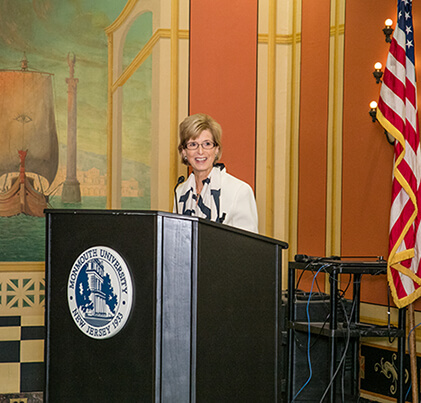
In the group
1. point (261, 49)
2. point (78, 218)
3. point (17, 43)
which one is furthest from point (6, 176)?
point (78, 218)

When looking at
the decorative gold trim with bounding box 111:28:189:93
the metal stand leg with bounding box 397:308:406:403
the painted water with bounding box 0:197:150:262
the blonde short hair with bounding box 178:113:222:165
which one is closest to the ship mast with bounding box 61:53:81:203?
the painted water with bounding box 0:197:150:262

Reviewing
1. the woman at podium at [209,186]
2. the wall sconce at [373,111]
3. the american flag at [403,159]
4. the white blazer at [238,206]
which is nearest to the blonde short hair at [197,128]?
the woman at podium at [209,186]

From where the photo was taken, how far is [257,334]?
204 cm

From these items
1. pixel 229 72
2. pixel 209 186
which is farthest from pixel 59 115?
pixel 209 186

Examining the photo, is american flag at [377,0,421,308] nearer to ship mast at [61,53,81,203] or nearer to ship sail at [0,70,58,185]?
ship mast at [61,53,81,203]

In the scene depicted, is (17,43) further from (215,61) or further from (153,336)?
(153,336)

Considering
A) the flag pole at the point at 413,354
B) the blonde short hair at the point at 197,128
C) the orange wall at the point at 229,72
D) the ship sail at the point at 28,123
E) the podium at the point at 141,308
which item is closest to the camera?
the podium at the point at 141,308

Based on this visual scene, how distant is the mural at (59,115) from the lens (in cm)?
434

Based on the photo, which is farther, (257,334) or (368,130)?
(368,130)

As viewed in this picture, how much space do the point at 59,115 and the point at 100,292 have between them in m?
2.93

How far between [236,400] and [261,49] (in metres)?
3.29

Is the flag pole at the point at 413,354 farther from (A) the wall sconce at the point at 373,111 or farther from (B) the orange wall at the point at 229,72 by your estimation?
(B) the orange wall at the point at 229,72

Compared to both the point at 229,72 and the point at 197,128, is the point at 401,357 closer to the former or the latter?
the point at 197,128

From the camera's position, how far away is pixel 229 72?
466cm
